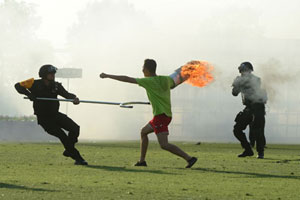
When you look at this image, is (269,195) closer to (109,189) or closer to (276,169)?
(109,189)

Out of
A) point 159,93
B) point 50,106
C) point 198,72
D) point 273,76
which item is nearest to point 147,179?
point 159,93

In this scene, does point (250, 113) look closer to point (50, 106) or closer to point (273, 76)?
point (50, 106)

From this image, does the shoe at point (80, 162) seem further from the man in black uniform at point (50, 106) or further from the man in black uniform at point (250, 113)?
the man in black uniform at point (250, 113)

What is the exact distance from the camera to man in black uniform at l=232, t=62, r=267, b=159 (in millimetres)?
16938

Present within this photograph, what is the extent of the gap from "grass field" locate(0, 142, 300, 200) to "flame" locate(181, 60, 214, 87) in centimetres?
148

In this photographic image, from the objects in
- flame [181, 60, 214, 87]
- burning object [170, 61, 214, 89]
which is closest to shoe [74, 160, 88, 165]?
burning object [170, 61, 214, 89]

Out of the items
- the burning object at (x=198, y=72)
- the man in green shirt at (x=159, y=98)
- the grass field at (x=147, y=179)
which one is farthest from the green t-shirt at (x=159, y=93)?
the burning object at (x=198, y=72)

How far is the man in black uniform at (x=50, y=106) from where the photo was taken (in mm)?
13930

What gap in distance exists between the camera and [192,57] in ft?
135

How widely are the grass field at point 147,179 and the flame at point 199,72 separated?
4.86ft

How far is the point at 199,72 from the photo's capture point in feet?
49.4

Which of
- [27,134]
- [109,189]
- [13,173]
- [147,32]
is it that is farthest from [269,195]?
[147,32]

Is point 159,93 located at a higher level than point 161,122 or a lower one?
higher

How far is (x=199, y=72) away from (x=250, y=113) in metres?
2.72
